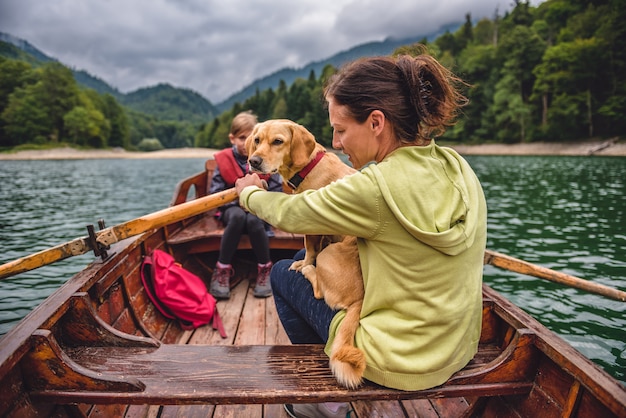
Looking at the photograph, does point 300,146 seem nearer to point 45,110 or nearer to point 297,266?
point 297,266

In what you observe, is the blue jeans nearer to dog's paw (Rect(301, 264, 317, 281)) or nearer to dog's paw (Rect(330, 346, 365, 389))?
dog's paw (Rect(301, 264, 317, 281))

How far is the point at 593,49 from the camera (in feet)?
146

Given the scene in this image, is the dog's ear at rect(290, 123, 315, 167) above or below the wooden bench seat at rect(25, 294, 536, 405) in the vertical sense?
above

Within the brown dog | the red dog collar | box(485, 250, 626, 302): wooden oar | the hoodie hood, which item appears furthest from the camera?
box(485, 250, 626, 302): wooden oar

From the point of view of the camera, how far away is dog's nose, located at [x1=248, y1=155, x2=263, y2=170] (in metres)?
2.76

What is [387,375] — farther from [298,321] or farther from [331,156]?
[331,156]

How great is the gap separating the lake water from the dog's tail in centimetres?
392

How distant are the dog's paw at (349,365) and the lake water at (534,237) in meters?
3.92

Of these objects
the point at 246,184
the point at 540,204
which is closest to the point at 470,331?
the point at 246,184

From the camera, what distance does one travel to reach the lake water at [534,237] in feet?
→ 17.9

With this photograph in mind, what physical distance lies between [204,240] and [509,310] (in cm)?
378

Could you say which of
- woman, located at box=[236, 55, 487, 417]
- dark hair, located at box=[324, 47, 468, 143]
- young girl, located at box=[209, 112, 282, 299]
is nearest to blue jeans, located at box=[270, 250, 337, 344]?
woman, located at box=[236, 55, 487, 417]

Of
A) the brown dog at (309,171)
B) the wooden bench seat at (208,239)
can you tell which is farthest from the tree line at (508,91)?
the brown dog at (309,171)

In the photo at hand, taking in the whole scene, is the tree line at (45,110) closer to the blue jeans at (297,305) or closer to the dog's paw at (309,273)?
the blue jeans at (297,305)
